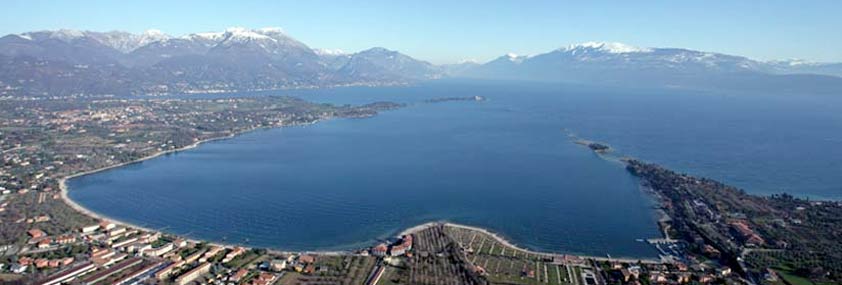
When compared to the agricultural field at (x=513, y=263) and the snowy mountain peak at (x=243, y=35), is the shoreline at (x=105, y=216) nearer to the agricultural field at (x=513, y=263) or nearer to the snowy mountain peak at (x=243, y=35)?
the agricultural field at (x=513, y=263)

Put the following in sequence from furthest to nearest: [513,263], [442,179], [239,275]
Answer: [442,179] → [513,263] → [239,275]

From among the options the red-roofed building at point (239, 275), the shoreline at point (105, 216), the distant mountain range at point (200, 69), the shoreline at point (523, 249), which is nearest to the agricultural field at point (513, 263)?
the shoreline at point (523, 249)

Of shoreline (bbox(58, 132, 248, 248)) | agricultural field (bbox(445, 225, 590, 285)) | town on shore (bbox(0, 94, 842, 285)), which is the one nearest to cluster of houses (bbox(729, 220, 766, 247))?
town on shore (bbox(0, 94, 842, 285))

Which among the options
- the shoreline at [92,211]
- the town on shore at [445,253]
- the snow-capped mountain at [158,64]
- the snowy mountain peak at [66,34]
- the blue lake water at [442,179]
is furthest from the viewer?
the snowy mountain peak at [66,34]

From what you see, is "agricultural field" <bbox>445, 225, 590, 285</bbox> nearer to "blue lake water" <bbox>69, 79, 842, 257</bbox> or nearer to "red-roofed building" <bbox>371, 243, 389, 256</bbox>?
"blue lake water" <bbox>69, 79, 842, 257</bbox>

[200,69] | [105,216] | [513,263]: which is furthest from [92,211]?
[200,69]

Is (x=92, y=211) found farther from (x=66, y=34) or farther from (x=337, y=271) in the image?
(x=66, y=34)

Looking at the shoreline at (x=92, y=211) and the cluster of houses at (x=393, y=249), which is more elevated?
the shoreline at (x=92, y=211)

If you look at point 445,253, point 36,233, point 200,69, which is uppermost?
point 200,69

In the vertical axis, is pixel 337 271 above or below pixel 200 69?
below
